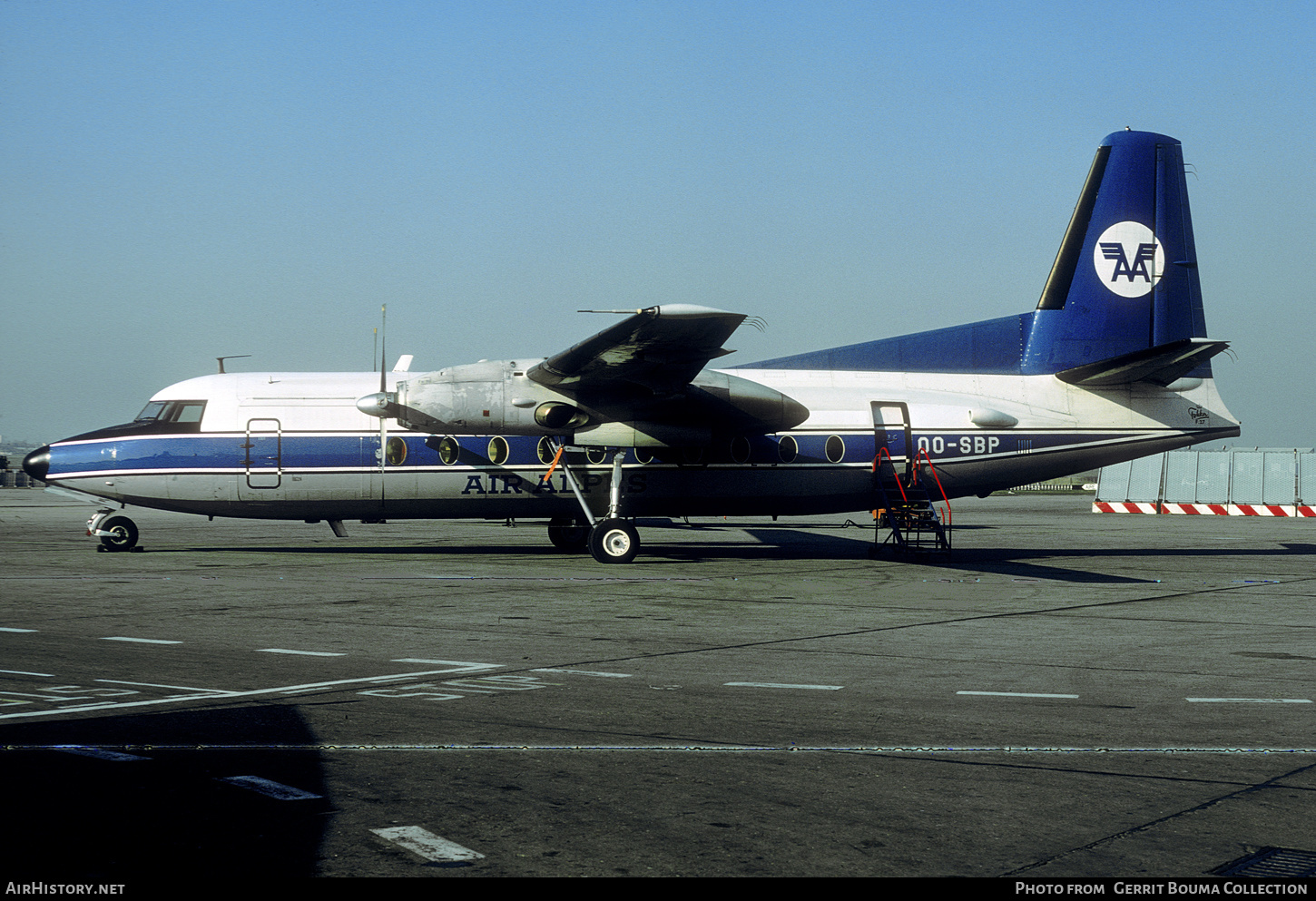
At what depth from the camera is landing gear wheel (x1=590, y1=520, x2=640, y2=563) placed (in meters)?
20.7

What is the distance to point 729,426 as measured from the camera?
69.3 feet

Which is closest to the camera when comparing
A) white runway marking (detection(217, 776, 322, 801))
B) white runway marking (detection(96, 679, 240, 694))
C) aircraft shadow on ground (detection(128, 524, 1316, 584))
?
white runway marking (detection(217, 776, 322, 801))

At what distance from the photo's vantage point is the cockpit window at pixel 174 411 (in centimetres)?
2152

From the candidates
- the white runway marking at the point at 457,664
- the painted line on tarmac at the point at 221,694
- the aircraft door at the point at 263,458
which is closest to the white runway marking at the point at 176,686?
the painted line on tarmac at the point at 221,694

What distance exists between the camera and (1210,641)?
11.3 meters

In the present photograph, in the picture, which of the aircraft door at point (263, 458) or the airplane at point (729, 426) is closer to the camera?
the airplane at point (729, 426)

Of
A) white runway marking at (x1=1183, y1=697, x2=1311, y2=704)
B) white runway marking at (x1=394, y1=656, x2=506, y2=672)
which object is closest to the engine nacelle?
white runway marking at (x1=394, y1=656, x2=506, y2=672)

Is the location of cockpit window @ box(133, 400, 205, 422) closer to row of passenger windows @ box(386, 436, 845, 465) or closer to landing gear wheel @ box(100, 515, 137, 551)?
landing gear wheel @ box(100, 515, 137, 551)

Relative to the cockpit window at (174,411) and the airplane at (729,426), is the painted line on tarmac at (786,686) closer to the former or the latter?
the airplane at (729,426)

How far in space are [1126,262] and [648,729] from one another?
62.8ft

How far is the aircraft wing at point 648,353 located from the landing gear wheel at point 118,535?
9284mm

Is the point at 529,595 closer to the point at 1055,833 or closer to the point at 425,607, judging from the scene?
the point at 425,607

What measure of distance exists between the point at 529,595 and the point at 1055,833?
11.0 metres

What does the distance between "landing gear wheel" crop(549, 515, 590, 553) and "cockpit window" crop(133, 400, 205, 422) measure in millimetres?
7380
